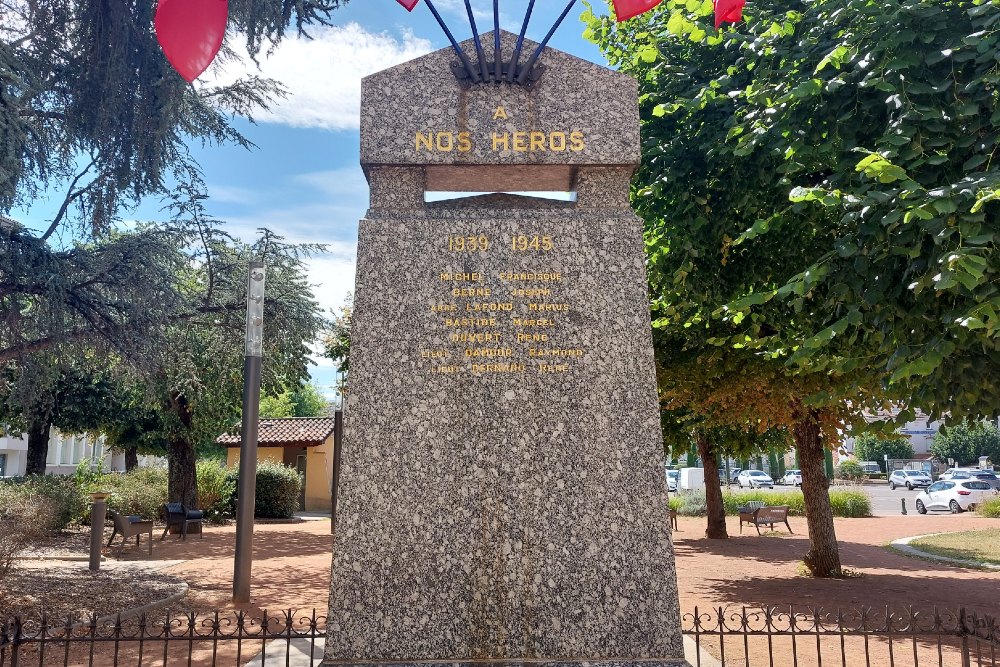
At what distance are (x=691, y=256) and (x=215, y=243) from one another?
27.7 feet

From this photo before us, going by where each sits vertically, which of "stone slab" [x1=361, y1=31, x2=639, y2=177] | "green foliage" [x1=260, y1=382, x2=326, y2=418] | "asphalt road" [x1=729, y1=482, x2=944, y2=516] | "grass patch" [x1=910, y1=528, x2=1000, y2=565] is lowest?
"asphalt road" [x1=729, y1=482, x2=944, y2=516]

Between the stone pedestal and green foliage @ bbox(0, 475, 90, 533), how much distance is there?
51.6 ft

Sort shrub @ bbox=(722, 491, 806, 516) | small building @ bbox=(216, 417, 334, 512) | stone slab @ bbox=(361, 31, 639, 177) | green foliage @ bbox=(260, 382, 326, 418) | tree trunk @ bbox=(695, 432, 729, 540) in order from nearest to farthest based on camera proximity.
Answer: stone slab @ bbox=(361, 31, 639, 177)
tree trunk @ bbox=(695, 432, 729, 540)
shrub @ bbox=(722, 491, 806, 516)
small building @ bbox=(216, 417, 334, 512)
green foliage @ bbox=(260, 382, 326, 418)

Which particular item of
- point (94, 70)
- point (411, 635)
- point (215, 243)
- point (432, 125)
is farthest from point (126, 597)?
point (432, 125)

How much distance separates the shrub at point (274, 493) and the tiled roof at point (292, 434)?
20.8 ft

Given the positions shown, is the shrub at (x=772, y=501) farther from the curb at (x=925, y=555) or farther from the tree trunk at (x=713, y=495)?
the tree trunk at (x=713, y=495)

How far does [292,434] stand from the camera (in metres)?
36.7

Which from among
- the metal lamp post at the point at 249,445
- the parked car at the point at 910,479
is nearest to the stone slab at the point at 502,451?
the metal lamp post at the point at 249,445

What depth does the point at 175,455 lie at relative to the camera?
918 inches

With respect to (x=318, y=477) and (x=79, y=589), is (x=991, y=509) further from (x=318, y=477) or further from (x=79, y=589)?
(x=79, y=589)

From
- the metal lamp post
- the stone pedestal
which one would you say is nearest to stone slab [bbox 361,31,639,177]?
the stone pedestal

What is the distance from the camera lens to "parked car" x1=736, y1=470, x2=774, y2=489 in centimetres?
5718

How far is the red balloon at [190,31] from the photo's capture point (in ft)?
19.1

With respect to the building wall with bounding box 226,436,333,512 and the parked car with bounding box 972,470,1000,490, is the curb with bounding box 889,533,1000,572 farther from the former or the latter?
the building wall with bounding box 226,436,333,512
